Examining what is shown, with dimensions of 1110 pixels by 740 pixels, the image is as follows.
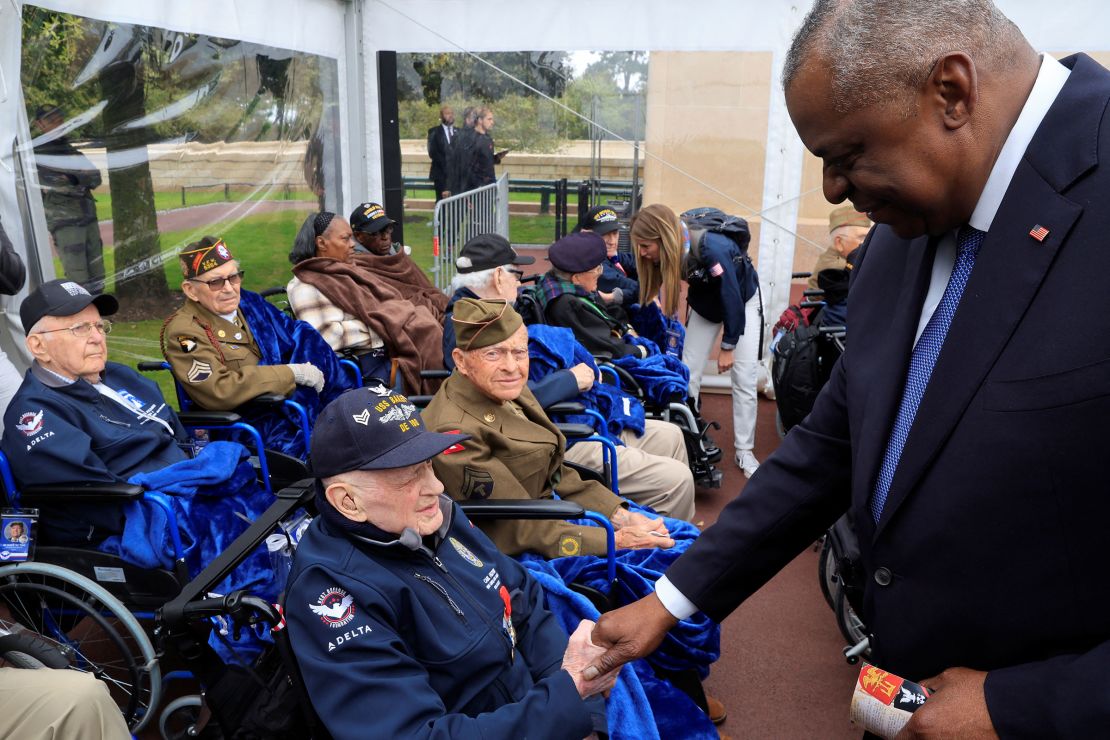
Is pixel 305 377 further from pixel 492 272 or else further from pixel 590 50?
pixel 590 50

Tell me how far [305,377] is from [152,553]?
4.74 feet

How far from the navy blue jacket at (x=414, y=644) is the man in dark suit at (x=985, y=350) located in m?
0.80

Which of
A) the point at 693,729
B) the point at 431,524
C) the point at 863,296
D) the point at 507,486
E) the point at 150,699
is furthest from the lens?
the point at 507,486

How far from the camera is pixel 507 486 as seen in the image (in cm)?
278

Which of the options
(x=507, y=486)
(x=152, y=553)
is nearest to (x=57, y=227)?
(x=152, y=553)

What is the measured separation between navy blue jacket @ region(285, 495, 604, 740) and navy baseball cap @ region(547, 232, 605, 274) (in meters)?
2.78

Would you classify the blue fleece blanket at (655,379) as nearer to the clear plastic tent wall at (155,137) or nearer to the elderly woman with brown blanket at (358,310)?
the elderly woman with brown blanket at (358,310)

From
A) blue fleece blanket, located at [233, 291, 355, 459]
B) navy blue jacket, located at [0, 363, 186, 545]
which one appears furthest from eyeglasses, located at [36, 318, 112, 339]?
blue fleece blanket, located at [233, 291, 355, 459]

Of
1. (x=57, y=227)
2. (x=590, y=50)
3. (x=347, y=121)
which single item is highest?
(x=590, y=50)

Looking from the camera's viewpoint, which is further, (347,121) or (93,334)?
(347,121)

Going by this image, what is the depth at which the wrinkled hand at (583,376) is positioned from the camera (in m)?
3.79

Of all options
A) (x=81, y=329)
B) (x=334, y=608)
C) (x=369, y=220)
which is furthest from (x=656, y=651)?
(x=369, y=220)

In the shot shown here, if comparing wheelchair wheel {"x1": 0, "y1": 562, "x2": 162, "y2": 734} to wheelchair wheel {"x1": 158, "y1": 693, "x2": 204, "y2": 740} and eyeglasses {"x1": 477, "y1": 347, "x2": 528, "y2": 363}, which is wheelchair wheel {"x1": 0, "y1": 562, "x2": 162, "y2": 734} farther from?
eyeglasses {"x1": 477, "y1": 347, "x2": 528, "y2": 363}

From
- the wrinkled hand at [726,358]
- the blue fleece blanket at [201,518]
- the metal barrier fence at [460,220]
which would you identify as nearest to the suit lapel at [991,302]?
the blue fleece blanket at [201,518]
